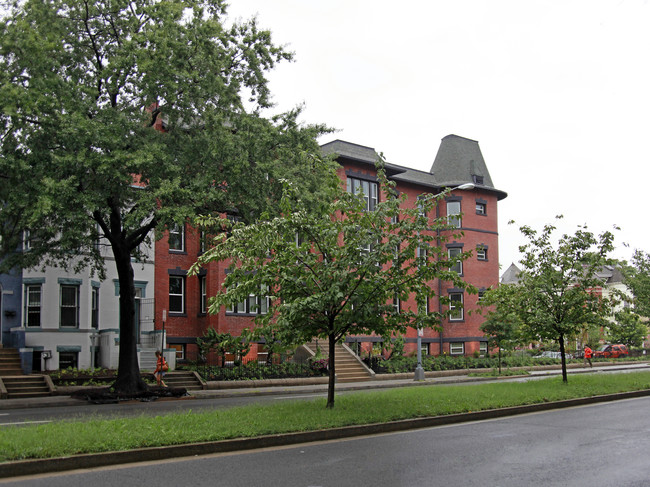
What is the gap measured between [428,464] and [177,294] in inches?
1016

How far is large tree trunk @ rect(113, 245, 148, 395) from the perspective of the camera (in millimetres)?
20922

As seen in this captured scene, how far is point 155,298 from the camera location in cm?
3200

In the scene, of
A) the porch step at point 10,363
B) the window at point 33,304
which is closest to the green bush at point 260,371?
the window at point 33,304

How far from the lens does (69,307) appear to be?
27.0m

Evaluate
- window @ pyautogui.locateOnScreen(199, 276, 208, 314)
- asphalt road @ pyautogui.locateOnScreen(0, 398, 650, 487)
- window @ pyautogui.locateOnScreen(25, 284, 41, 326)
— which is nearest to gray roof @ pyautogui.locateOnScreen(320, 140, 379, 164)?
window @ pyautogui.locateOnScreen(199, 276, 208, 314)

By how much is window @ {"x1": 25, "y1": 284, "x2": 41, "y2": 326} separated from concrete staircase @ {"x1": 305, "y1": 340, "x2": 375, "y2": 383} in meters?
12.6

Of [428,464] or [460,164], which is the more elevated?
[460,164]

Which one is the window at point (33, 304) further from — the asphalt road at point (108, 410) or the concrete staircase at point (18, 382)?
the asphalt road at point (108, 410)

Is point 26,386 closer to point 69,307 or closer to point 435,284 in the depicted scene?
point 69,307

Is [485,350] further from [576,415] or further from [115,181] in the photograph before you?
[115,181]

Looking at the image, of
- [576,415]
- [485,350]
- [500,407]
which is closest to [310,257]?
[500,407]

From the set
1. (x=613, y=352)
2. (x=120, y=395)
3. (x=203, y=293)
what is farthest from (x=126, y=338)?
(x=613, y=352)

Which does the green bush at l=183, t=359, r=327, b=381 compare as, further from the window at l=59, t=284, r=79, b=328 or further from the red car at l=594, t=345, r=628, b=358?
the red car at l=594, t=345, r=628, b=358

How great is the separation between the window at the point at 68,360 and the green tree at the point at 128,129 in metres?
6.86
